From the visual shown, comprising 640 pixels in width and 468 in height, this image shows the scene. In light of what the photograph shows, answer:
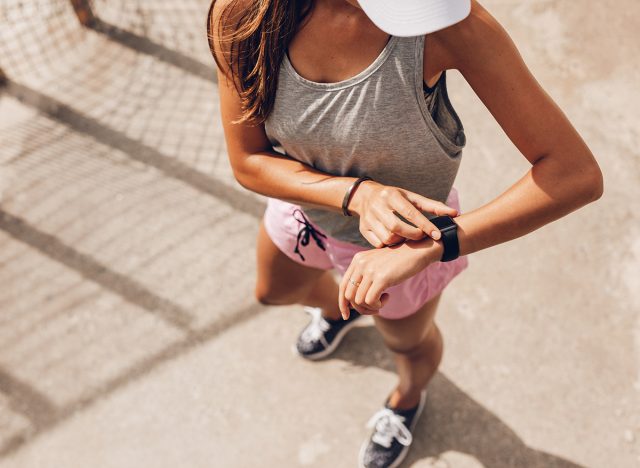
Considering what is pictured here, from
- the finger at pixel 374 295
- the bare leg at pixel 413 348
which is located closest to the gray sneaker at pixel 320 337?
the bare leg at pixel 413 348

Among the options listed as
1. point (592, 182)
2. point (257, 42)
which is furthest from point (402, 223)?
point (257, 42)

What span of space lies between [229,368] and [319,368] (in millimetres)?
434

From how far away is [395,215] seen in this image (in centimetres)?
140

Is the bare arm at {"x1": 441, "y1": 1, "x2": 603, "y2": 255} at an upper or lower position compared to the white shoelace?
upper

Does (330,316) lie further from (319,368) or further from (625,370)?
(625,370)

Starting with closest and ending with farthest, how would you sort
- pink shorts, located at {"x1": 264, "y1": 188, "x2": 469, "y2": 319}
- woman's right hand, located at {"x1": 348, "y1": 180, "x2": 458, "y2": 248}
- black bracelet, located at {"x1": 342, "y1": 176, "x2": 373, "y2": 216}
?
woman's right hand, located at {"x1": 348, "y1": 180, "x2": 458, "y2": 248}, black bracelet, located at {"x1": 342, "y1": 176, "x2": 373, "y2": 216}, pink shorts, located at {"x1": 264, "y1": 188, "x2": 469, "y2": 319}

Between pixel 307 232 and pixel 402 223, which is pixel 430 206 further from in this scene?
pixel 307 232

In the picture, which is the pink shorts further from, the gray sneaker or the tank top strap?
the gray sneaker

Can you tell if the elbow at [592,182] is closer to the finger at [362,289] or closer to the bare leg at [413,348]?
the finger at [362,289]

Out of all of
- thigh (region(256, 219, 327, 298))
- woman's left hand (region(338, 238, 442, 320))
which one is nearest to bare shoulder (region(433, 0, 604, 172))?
woman's left hand (region(338, 238, 442, 320))

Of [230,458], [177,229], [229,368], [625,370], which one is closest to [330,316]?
[229,368]

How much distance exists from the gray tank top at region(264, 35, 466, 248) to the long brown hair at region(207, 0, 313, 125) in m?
0.03

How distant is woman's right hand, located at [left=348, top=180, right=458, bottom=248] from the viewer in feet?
4.44

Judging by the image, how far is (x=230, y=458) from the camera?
2.63 metres
